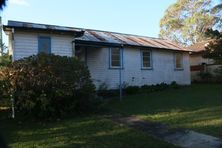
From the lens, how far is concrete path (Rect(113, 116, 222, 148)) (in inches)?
359

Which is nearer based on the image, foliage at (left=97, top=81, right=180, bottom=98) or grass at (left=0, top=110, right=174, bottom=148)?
→ grass at (left=0, top=110, right=174, bottom=148)

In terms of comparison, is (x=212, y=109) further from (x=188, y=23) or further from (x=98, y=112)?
(x=188, y=23)

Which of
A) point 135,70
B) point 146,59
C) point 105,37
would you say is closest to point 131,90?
point 135,70

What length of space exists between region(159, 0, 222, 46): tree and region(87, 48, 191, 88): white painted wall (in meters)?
23.9

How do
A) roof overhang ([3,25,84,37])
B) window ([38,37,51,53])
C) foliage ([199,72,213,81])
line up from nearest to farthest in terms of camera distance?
1. roof overhang ([3,25,84,37])
2. window ([38,37,51,53])
3. foliage ([199,72,213,81])

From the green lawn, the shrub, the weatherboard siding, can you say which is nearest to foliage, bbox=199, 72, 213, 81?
the shrub

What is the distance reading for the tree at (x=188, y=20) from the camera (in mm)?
50250

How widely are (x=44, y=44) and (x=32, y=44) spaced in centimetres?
66

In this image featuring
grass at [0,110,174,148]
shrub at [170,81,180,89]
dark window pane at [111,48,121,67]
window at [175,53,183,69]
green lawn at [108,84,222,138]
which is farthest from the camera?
window at [175,53,183,69]

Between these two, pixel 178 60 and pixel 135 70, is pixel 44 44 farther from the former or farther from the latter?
pixel 178 60

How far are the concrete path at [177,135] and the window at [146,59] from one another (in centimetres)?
1250

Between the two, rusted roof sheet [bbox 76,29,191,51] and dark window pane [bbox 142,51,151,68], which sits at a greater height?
rusted roof sheet [bbox 76,29,191,51]

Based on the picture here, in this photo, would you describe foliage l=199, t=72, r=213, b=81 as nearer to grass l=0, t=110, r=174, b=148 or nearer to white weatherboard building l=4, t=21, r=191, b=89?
white weatherboard building l=4, t=21, r=191, b=89

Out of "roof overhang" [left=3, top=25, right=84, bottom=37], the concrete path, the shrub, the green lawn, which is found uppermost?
"roof overhang" [left=3, top=25, right=84, bottom=37]
